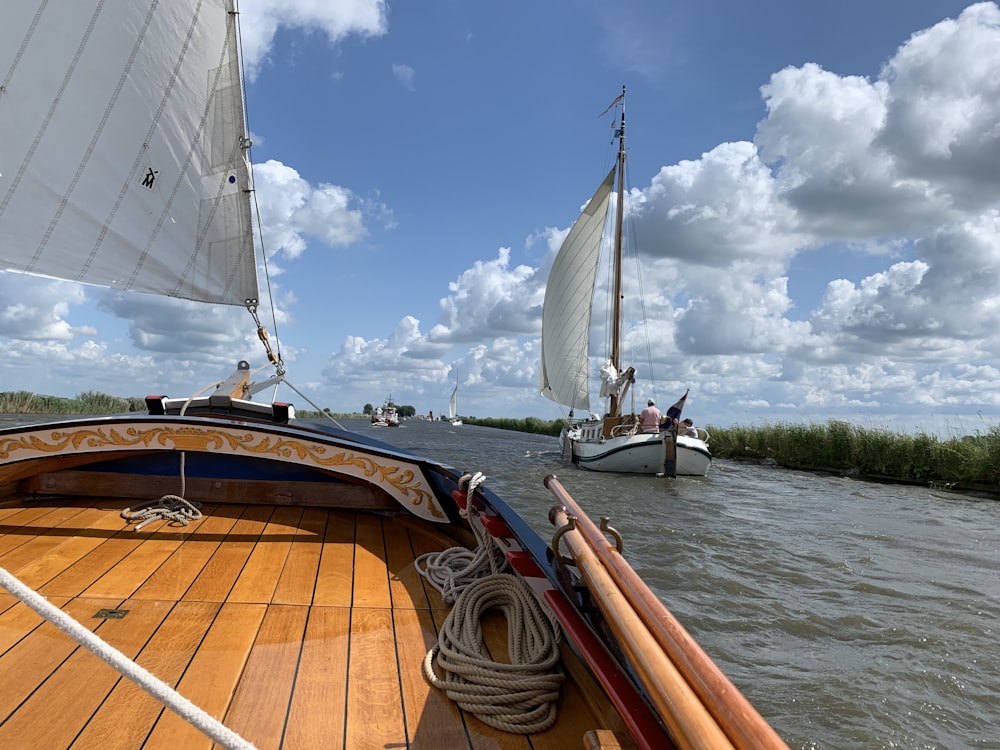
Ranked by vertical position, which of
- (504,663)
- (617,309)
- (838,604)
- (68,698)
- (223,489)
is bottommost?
(838,604)

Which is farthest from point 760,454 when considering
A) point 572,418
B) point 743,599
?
point 743,599

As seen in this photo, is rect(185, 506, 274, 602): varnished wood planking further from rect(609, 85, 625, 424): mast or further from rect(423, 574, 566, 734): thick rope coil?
rect(609, 85, 625, 424): mast

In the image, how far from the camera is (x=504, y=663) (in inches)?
77.5

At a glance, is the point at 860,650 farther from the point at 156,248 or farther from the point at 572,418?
the point at 572,418

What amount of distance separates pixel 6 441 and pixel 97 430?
0.50 m

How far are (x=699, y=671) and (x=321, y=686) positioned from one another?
51.1 inches

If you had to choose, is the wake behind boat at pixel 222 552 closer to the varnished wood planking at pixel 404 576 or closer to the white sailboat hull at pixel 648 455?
the varnished wood planking at pixel 404 576

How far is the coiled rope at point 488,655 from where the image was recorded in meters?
1.72

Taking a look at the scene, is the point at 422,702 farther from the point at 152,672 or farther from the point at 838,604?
the point at 838,604

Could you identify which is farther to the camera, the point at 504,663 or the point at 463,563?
the point at 463,563

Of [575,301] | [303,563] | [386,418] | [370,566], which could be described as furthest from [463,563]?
[386,418]

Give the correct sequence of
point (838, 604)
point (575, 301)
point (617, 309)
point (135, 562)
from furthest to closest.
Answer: point (575, 301) → point (617, 309) → point (838, 604) → point (135, 562)

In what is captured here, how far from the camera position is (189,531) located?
3.28 meters

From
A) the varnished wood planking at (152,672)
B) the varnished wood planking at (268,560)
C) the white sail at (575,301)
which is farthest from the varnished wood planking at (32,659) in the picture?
the white sail at (575,301)
